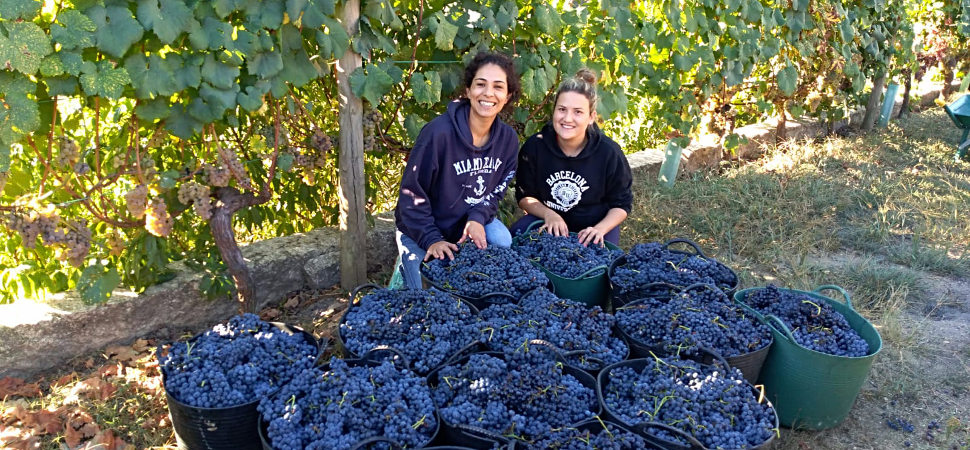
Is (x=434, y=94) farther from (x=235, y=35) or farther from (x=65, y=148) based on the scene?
(x=65, y=148)

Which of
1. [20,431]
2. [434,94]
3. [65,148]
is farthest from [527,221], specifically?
[20,431]

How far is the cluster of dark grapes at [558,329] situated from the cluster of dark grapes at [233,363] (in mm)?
605

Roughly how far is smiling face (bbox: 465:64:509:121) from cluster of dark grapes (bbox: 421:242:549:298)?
0.60 meters

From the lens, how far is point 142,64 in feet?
7.46

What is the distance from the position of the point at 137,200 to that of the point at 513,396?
5.16 feet

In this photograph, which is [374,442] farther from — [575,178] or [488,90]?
[575,178]

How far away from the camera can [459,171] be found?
122 inches

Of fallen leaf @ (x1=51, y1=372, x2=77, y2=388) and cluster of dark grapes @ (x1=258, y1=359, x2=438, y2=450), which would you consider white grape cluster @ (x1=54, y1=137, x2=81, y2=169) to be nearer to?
fallen leaf @ (x1=51, y1=372, x2=77, y2=388)

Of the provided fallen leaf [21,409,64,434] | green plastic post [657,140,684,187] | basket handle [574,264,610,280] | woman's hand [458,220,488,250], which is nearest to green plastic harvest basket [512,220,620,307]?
basket handle [574,264,610,280]

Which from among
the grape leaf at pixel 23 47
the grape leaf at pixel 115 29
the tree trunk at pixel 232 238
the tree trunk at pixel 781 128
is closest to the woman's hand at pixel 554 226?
the tree trunk at pixel 232 238

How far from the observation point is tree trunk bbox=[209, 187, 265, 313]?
280 centimetres

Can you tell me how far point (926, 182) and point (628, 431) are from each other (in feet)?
15.3

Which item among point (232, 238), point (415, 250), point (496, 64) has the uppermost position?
point (496, 64)

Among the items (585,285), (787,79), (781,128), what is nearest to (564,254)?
(585,285)
